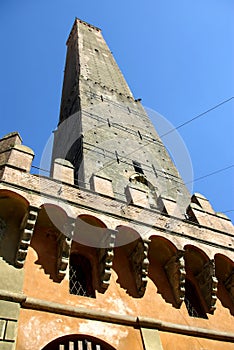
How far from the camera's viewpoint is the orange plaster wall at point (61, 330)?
4387 millimetres

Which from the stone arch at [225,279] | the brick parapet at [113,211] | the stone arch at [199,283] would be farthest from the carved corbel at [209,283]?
the stone arch at [225,279]

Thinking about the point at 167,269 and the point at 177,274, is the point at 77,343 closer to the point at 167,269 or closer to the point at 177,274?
the point at 177,274

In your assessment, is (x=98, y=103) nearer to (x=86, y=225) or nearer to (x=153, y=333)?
(x=86, y=225)

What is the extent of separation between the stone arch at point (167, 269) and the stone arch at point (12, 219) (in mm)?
2331

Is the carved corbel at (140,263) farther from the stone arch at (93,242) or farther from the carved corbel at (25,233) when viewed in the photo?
the carved corbel at (25,233)

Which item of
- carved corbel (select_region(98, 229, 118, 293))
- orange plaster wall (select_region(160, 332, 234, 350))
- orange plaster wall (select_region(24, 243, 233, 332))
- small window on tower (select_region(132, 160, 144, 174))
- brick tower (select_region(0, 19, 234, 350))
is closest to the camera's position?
brick tower (select_region(0, 19, 234, 350))

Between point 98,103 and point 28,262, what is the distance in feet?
32.2

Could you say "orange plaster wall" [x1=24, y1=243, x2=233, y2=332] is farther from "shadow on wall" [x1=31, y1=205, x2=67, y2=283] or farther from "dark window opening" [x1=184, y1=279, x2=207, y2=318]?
"dark window opening" [x1=184, y1=279, x2=207, y2=318]

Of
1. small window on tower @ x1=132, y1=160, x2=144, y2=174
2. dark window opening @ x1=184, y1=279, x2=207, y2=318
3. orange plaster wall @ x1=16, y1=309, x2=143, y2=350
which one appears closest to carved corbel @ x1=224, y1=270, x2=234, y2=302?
dark window opening @ x1=184, y1=279, x2=207, y2=318

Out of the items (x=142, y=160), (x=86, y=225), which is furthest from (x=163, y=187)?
(x=86, y=225)

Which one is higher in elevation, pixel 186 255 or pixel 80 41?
pixel 80 41

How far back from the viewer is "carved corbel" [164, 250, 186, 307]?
19.7 ft

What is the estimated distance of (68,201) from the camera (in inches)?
237

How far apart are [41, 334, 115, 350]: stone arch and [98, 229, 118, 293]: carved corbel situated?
89 cm
